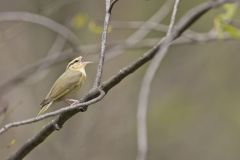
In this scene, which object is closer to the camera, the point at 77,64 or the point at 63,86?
the point at 63,86

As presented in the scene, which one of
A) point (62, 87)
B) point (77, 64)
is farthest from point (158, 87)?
point (62, 87)

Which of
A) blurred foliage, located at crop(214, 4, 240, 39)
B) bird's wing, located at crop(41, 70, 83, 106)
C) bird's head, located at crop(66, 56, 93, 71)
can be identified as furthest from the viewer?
blurred foliage, located at crop(214, 4, 240, 39)

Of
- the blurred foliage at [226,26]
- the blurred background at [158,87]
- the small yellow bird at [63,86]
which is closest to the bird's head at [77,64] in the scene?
the small yellow bird at [63,86]

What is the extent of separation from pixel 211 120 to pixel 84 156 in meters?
2.41

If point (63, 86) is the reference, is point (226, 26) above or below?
below

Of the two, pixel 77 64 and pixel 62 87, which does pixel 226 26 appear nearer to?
pixel 77 64

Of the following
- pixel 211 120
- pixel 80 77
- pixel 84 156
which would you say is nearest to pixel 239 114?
pixel 211 120

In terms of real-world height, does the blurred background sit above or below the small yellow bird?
below

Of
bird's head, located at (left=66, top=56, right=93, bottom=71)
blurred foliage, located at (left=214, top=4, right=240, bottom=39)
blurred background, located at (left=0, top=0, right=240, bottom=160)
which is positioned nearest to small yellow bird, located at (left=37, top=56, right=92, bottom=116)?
bird's head, located at (left=66, top=56, right=93, bottom=71)

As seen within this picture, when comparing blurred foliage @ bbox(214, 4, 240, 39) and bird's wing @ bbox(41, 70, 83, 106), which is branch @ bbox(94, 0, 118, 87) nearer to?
bird's wing @ bbox(41, 70, 83, 106)

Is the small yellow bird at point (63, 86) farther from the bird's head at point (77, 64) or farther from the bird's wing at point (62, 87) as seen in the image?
the bird's head at point (77, 64)

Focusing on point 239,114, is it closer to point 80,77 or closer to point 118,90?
point 118,90

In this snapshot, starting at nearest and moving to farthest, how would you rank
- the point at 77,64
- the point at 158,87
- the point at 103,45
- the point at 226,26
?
the point at 103,45 → the point at 77,64 → the point at 226,26 → the point at 158,87

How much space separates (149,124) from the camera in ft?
32.2
